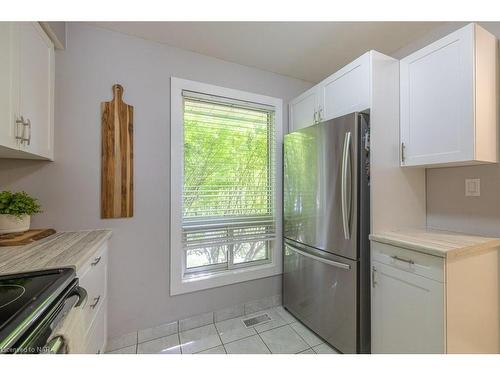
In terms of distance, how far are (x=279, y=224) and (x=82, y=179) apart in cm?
171

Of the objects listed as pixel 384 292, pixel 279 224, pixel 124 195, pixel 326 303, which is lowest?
pixel 326 303

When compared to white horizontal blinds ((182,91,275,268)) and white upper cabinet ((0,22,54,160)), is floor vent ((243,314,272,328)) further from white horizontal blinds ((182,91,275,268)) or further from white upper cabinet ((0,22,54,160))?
white upper cabinet ((0,22,54,160))

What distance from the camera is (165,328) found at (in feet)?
5.87

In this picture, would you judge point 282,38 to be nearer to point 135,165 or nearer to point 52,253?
point 135,165

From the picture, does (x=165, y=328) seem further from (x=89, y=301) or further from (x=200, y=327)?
(x=89, y=301)

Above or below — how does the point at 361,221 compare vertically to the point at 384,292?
above

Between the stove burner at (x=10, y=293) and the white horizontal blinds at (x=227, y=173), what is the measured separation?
1152 mm

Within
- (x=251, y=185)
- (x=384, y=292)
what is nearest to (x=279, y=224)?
(x=251, y=185)

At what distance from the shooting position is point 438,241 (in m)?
1.25

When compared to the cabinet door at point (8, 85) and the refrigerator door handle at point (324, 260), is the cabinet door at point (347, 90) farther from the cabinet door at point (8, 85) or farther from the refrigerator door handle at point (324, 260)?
the cabinet door at point (8, 85)

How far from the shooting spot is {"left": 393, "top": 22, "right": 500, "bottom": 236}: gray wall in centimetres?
137

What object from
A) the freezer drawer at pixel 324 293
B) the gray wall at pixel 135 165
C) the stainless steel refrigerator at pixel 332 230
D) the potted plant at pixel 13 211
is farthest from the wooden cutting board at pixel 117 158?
the freezer drawer at pixel 324 293

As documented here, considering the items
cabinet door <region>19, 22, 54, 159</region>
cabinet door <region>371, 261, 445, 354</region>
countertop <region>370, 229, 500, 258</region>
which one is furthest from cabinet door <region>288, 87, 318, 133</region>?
cabinet door <region>19, 22, 54, 159</region>
